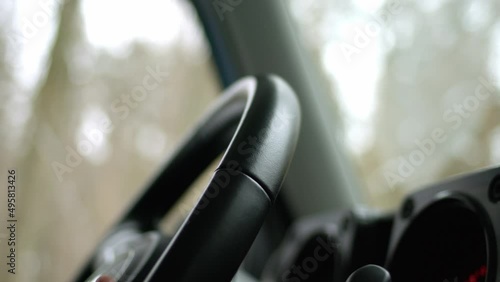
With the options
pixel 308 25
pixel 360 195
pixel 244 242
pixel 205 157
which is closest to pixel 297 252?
pixel 205 157

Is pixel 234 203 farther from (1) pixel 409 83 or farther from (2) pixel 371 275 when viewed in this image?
(1) pixel 409 83

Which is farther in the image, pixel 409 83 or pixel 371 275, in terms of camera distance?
pixel 409 83

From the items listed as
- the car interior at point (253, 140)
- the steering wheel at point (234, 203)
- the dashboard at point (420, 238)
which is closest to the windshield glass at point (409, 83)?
the car interior at point (253, 140)

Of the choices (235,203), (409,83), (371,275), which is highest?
(235,203)

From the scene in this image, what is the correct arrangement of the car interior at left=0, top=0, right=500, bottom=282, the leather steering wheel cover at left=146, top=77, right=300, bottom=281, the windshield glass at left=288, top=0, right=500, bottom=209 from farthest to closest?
the windshield glass at left=288, top=0, right=500, bottom=209 → the car interior at left=0, top=0, right=500, bottom=282 → the leather steering wheel cover at left=146, top=77, right=300, bottom=281

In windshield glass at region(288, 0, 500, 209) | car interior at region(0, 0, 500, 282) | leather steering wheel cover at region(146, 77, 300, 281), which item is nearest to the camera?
leather steering wheel cover at region(146, 77, 300, 281)

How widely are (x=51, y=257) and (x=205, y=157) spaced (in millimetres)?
771

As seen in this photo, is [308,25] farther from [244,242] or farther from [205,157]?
[244,242]

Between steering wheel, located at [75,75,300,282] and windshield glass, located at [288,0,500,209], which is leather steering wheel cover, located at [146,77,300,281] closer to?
steering wheel, located at [75,75,300,282]

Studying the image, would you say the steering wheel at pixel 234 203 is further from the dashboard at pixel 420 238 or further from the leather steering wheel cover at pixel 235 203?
the dashboard at pixel 420 238

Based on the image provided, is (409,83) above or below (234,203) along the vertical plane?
below

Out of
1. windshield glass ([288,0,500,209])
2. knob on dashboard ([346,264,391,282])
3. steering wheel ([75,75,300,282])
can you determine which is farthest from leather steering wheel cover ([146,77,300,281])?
windshield glass ([288,0,500,209])

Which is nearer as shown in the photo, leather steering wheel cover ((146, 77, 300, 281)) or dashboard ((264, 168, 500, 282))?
leather steering wheel cover ((146, 77, 300, 281))

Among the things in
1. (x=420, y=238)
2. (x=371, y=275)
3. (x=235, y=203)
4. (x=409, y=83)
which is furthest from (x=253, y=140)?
(x=409, y=83)
